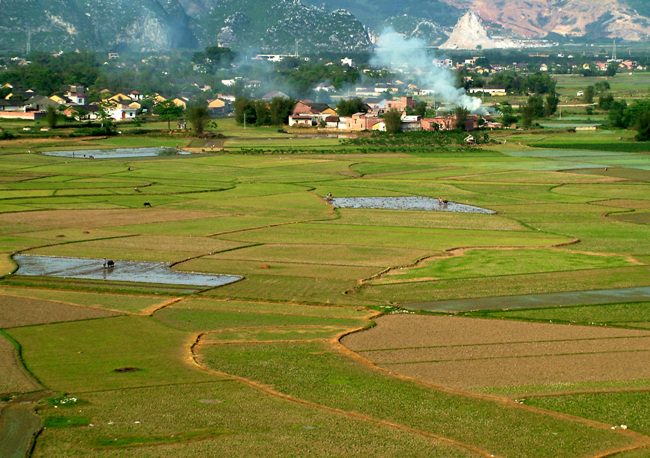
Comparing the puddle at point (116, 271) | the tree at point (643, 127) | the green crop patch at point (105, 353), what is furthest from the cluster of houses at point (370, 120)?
the green crop patch at point (105, 353)

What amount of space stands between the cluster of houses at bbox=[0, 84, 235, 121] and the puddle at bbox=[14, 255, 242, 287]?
100m

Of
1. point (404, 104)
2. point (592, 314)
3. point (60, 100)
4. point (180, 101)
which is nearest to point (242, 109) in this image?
point (180, 101)

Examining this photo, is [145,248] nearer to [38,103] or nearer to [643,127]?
[643,127]

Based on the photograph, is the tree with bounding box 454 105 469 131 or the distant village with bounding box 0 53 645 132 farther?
the distant village with bounding box 0 53 645 132

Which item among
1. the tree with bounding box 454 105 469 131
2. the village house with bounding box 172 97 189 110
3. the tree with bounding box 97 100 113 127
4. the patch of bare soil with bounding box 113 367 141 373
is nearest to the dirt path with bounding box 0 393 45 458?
the patch of bare soil with bounding box 113 367 141 373

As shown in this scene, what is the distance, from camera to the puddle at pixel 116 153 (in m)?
100

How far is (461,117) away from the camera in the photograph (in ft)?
439

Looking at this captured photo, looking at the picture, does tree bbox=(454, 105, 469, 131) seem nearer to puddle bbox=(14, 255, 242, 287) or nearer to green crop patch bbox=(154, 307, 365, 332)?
puddle bbox=(14, 255, 242, 287)

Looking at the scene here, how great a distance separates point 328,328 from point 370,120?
110493 millimetres

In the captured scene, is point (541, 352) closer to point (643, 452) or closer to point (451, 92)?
point (643, 452)

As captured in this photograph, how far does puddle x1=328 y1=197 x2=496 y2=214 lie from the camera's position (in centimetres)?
6319

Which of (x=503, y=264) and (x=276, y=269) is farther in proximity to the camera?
(x=503, y=264)

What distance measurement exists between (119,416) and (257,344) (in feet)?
26.8

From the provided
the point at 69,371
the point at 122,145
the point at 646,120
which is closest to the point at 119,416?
the point at 69,371
